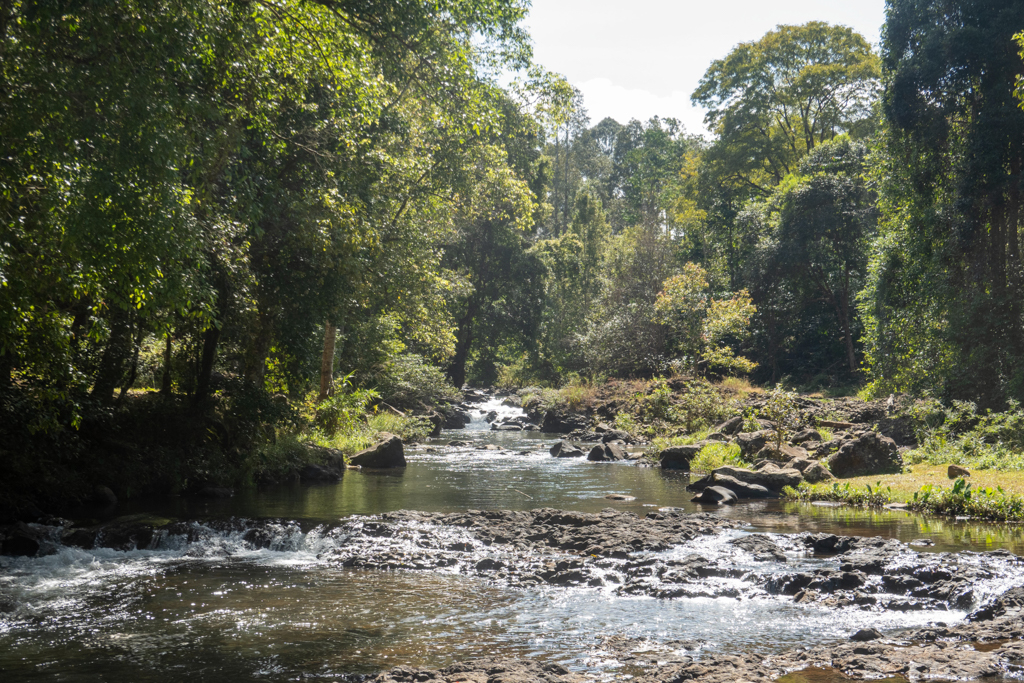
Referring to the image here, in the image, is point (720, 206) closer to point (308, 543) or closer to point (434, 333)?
point (434, 333)

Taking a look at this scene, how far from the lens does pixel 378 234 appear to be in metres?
17.1

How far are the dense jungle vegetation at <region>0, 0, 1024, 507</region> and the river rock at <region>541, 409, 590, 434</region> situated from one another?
4.63 meters

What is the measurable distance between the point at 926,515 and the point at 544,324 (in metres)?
33.4

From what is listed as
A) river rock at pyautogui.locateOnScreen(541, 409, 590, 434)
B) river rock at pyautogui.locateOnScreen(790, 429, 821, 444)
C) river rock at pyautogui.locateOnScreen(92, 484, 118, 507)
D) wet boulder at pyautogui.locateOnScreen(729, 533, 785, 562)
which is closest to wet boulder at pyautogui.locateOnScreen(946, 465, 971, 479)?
river rock at pyautogui.locateOnScreen(790, 429, 821, 444)

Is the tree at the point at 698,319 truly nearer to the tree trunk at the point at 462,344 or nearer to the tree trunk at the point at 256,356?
the tree trunk at the point at 462,344

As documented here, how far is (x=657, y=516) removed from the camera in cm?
1241

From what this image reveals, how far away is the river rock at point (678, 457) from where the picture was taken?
20.2 meters

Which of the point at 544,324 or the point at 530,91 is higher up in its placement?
the point at 530,91

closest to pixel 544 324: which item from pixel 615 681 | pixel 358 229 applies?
pixel 358 229

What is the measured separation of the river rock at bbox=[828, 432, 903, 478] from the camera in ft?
52.7

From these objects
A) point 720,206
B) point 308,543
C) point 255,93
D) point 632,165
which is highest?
point 632,165

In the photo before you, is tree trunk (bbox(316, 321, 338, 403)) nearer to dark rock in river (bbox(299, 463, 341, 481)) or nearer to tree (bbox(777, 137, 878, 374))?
dark rock in river (bbox(299, 463, 341, 481))

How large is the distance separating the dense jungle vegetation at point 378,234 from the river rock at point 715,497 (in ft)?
27.5

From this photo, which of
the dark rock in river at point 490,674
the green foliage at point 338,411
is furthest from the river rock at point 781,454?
the dark rock in river at point 490,674
